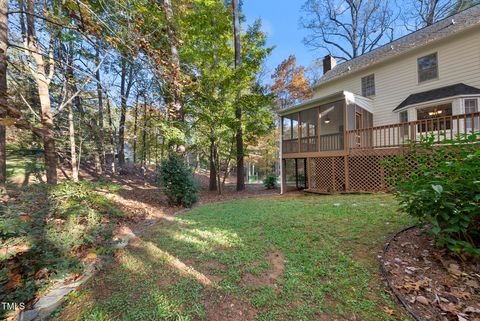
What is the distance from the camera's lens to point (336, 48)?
20.2 metres

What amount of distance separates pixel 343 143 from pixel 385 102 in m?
4.28

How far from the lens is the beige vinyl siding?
26.5 feet

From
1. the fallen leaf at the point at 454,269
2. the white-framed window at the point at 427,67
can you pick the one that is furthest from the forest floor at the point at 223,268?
the white-framed window at the point at 427,67

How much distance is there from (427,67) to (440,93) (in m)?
1.60

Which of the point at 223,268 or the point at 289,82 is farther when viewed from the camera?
the point at 289,82

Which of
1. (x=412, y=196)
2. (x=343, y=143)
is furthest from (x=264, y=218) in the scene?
(x=343, y=143)

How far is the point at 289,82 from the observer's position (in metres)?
22.1

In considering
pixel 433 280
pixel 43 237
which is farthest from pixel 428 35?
pixel 43 237

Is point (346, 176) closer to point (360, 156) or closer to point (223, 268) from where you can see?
point (360, 156)

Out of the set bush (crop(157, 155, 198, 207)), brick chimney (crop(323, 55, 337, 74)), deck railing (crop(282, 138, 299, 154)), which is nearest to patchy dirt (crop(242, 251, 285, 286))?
bush (crop(157, 155, 198, 207))

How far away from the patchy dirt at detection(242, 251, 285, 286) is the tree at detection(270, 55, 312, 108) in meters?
20.3

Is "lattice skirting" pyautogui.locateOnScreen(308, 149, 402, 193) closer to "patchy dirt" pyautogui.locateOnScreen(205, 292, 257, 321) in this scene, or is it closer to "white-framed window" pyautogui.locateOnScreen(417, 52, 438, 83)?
"white-framed window" pyautogui.locateOnScreen(417, 52, 438, 83)

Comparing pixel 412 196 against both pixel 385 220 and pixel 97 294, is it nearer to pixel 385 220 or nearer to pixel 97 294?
pixel 385 220

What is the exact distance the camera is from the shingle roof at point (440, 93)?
25.9 feet
